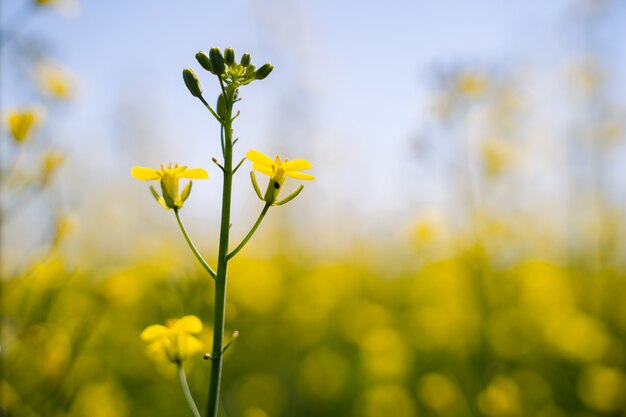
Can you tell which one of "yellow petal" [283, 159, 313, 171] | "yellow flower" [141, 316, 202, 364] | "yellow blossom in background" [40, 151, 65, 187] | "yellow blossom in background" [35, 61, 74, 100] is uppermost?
"yellow blossom in background" [35, 61, 74, 100]

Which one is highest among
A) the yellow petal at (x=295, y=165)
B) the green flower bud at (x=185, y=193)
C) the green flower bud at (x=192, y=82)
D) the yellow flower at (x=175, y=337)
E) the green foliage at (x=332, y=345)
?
the green flower bud at (x=192, y=82)

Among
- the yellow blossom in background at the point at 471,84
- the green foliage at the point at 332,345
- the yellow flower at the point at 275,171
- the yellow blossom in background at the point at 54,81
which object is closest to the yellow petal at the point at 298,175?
the yellow flower at the point at 275,171

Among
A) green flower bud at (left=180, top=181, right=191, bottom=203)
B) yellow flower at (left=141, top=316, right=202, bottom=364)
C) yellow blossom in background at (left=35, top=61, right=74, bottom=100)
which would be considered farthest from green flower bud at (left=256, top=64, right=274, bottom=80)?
yellow blossom in background at (left=35, top=61, right=74, bottom=100)

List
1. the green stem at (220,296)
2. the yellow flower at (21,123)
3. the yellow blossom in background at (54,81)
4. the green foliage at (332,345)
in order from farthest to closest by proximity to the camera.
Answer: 1. the yellow blossom in background at (54,81)
2. the green foliage at (332,345)
3. the yellow flower at (21,123)
4. the green stem at (220,296)

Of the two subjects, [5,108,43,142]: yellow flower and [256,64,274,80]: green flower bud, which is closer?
[256,64,274,80]: green flower bud

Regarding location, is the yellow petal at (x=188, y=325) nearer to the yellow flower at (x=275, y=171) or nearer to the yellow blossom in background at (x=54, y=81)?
the yellow flower at (x=275, y=171)

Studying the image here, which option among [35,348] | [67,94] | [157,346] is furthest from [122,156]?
[157,346]

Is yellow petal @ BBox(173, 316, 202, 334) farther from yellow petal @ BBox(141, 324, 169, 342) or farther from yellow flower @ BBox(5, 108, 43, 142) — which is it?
yellow flower @ BBox(5, 108, 43, 142)

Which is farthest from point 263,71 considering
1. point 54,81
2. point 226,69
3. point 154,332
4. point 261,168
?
point 54,81
